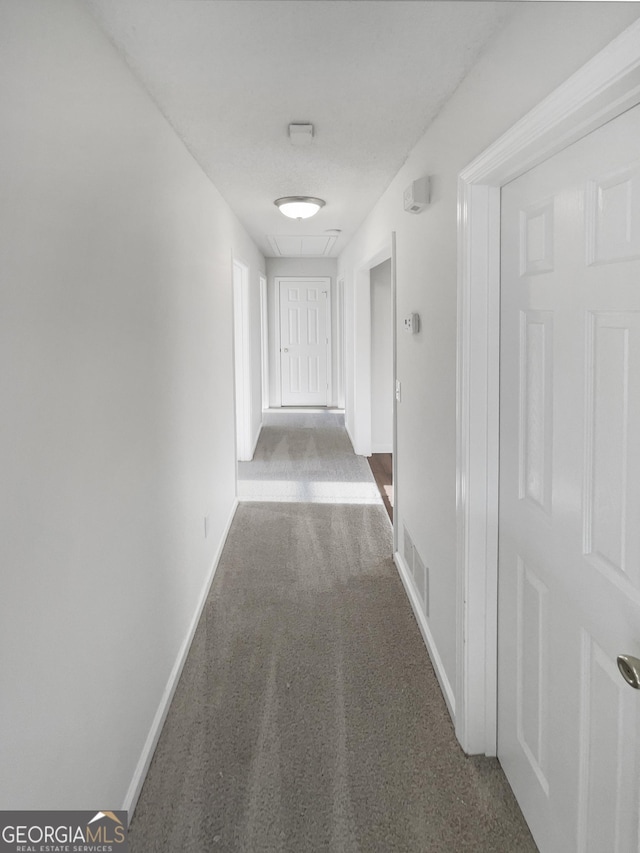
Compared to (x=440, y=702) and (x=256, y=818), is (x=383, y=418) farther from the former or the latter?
(x=256, y=818)

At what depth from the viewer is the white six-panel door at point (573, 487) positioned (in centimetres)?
116

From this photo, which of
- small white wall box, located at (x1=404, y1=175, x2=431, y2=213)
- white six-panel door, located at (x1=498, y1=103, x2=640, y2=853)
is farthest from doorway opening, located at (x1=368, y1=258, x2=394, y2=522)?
white six-panel door, located at (x1=498, y1=103, x2=640, y2=853)

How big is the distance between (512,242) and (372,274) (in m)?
4.70

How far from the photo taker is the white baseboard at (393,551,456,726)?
2242mm

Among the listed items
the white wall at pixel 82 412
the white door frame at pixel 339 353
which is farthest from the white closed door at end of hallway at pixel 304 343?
the white wall at pixel 82 412

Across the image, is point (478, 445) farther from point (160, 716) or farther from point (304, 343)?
→ point (304, 343)

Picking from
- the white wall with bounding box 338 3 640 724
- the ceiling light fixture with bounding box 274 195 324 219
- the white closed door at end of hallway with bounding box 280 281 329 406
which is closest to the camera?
the white wall with bounding box 338 3 640 724

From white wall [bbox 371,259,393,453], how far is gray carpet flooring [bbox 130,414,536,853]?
329 centimetres

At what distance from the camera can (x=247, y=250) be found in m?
5.94

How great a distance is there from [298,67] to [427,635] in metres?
2.24

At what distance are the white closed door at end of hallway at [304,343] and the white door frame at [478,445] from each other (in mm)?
7403

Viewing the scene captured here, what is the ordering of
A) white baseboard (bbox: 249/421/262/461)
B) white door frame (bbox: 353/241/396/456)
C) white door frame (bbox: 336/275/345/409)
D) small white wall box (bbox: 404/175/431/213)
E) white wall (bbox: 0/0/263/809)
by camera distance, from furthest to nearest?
white door frame (bbox: 336/275/345/409), white baseboard (bbox: 249/421/262/461), white door frame (bbox: 353/241/396/456), small white wall box (bbox: 404/175/431/213), white wall (bbox: 0/0/263/809)

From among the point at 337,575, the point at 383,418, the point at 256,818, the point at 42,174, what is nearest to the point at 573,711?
the point at 256,818

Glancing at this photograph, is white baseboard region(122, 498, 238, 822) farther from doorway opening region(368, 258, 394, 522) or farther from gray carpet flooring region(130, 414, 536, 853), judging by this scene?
doorway opening region(368, 258, 394, 522)
